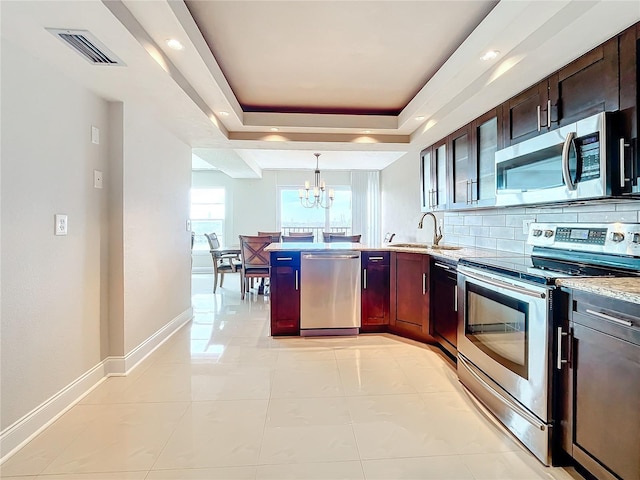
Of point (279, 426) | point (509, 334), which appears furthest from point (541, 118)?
point (279, 426)

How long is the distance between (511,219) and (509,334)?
1360 millimetres

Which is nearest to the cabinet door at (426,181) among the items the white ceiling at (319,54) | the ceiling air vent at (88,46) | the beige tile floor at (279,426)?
the white ceiling at (319,54)

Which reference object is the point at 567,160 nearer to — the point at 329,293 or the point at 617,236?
the point at 617,236

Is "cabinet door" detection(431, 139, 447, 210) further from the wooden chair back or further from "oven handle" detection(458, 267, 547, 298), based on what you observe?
the wooden chair back

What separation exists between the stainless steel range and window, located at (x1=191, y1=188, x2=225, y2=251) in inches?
277

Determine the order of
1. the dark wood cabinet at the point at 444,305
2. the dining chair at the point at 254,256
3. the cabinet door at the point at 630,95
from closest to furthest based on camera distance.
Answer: the cabinet door at the point at 630,95 < the dark wood cabinet at the point at 444,305 < the dining chair at the point at 254,256

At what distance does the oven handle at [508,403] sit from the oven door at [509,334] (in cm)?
1

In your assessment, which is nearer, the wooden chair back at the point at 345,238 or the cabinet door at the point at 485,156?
the cabinet door at the point at 485,156

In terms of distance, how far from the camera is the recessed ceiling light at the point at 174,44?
1.98m

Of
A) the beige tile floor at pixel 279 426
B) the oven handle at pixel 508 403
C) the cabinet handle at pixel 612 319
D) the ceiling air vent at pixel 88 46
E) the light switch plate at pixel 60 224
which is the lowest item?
the beige tile floor at pixel 279 426

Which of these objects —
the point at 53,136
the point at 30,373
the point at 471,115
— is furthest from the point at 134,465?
the point at 471,115

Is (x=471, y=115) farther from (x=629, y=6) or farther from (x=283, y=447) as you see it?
(x=283, y=447)

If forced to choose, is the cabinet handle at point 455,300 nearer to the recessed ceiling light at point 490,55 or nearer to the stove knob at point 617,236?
the stove knob at point 617,236

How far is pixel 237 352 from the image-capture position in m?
3.10
